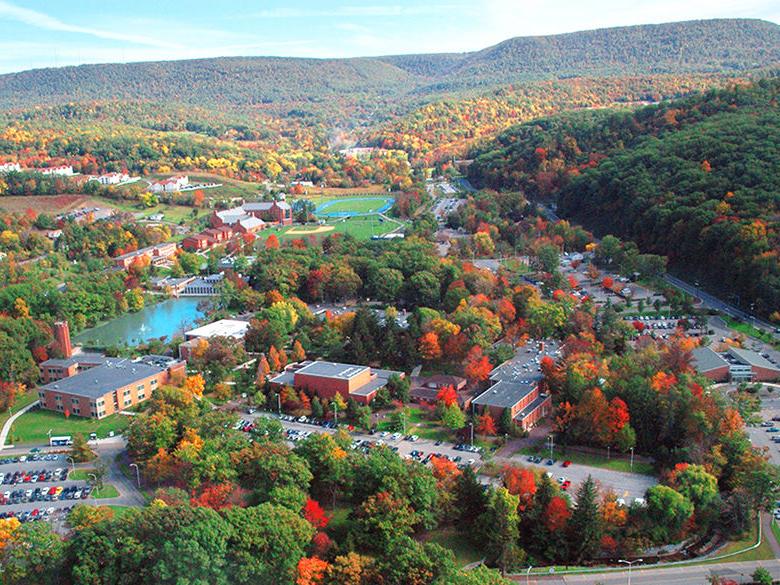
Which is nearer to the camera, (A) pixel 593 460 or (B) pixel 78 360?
(A) pixel 593 460

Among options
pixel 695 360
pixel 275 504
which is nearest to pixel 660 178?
pixel 695 360

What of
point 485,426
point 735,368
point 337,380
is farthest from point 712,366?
point 337,380

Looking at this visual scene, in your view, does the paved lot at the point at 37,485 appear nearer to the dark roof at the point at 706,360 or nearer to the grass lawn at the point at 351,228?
the dark roof at the point at 706,360

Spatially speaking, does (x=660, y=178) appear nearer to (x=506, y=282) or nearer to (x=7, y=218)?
(x=506, y=282)

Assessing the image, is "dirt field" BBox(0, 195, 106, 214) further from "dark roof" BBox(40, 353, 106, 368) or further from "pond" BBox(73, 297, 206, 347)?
"dark roof" BBox(40, 353, 106, 368)

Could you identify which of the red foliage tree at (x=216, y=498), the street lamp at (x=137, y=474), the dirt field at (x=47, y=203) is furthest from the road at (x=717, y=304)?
the dirt field at (x=47, y=203)

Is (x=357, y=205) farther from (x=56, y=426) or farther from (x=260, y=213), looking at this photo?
(x=56, y=426)
